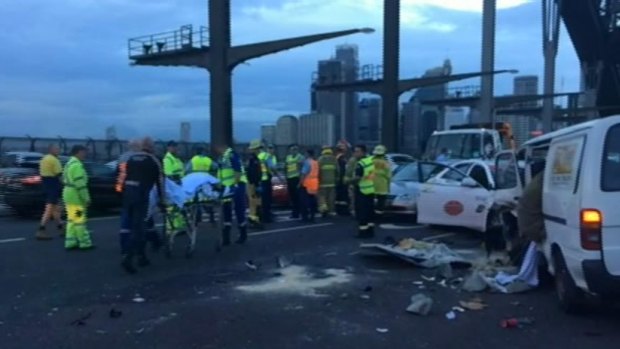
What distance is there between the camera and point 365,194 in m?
13.3

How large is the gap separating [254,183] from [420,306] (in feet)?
27.0

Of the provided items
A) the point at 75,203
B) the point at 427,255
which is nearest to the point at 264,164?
the point at 75,203

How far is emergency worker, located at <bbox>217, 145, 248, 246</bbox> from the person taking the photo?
40.6 ft

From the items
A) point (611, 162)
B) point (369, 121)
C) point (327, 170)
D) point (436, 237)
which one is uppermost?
point (369, 121)

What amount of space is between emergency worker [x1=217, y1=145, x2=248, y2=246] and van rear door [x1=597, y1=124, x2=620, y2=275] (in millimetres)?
7210

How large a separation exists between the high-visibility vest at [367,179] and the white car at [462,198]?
1.45 meters

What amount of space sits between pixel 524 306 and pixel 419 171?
932cm

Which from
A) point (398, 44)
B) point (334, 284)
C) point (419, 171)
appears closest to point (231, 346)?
point (334, 284)

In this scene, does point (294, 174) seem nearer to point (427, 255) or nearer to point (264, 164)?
point (264, 164)

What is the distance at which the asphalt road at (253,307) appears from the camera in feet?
20.6

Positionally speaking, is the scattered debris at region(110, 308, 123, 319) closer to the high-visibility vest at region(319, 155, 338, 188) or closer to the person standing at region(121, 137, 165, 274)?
the person standing at region(121, 137, 165, 274)

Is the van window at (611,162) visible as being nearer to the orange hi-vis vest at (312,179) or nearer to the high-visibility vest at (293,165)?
the orange hi-vis vest at (312,179)

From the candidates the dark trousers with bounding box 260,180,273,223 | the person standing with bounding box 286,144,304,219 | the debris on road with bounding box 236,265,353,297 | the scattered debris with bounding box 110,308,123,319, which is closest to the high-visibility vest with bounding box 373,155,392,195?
the dark trousers with bounding box 260,180,273,223

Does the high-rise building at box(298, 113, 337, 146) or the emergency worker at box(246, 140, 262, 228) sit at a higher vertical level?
the high-rise building at box(298, 113, 337, 146)
